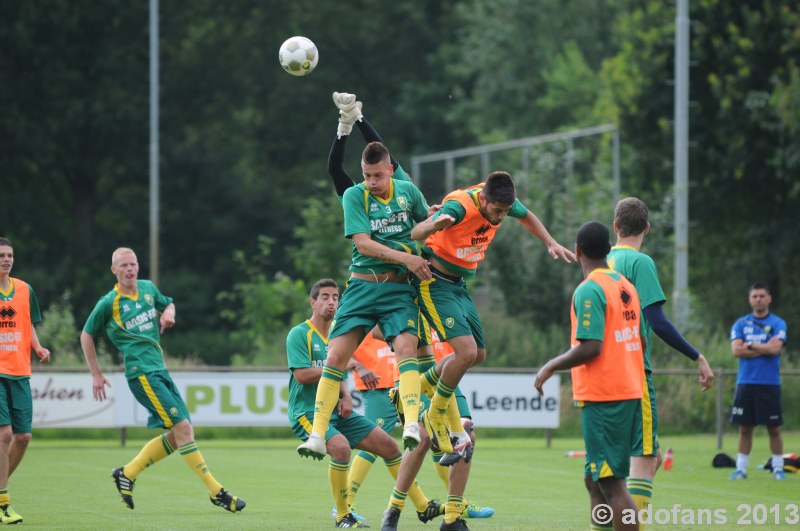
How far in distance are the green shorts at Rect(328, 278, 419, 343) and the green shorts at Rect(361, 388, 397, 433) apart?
241cm

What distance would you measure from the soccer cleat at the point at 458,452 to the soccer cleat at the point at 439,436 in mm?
59

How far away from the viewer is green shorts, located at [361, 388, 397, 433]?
42.5ft

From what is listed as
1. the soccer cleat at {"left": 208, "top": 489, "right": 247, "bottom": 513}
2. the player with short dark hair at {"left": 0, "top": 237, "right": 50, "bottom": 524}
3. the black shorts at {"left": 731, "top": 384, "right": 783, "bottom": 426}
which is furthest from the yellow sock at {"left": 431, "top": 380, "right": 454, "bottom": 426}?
the black shorts at {"left": 731, "top": 384, "right": 783, "bottom": 426}

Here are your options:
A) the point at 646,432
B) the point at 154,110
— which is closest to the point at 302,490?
the point at 646,432

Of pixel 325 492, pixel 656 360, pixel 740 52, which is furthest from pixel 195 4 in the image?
pixel 325 492

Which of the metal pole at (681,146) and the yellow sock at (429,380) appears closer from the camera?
the yellow sock at (429,380)

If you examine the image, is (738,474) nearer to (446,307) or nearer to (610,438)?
(446,307)

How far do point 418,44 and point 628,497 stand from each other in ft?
173

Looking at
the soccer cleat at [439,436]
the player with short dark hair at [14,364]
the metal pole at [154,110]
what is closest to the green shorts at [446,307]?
the soccer cleat at [439,436]

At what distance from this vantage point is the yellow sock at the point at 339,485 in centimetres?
1166

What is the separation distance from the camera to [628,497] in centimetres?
854

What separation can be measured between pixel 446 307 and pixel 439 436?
109 cm

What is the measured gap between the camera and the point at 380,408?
13.0 meters

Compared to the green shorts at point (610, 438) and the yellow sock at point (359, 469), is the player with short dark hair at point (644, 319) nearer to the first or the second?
the green shorts at point (610, 438)
